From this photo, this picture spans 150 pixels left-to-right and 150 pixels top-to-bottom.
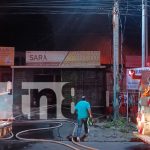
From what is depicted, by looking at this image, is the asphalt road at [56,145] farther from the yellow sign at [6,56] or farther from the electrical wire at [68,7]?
the yellow sign at [6,56]

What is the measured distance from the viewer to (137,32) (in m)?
31.9

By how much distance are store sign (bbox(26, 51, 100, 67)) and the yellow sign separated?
1.10 m

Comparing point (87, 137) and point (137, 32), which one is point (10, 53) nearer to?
point (137, 32)

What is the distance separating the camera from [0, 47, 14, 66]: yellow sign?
2819 cm

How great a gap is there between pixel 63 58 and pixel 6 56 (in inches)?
142

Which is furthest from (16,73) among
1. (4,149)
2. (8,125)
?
(8,125)

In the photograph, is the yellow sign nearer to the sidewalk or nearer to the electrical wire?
the electrical wire

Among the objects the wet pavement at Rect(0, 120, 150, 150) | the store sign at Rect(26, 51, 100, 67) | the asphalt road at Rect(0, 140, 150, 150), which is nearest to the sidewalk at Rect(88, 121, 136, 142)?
the wet pavement at Rect(0, 120, 150, 150)

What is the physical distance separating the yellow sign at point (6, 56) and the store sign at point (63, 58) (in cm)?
110

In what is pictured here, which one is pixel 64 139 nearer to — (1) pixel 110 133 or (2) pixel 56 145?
(2) pixel 56 145

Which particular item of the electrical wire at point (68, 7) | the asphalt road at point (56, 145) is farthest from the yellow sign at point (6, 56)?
the asphalt road at point (56, 145)

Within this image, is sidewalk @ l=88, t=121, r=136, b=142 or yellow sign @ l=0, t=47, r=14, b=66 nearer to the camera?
sidewalk @ l=88, t=121, r=136, b=142

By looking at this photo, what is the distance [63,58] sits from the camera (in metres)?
28.0

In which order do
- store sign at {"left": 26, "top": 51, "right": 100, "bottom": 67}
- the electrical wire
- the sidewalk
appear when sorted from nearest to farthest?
the sidewalk < the electrical wire < store sign at {"left": 26, "top": 51, "right": 100, "bottom": 67}
